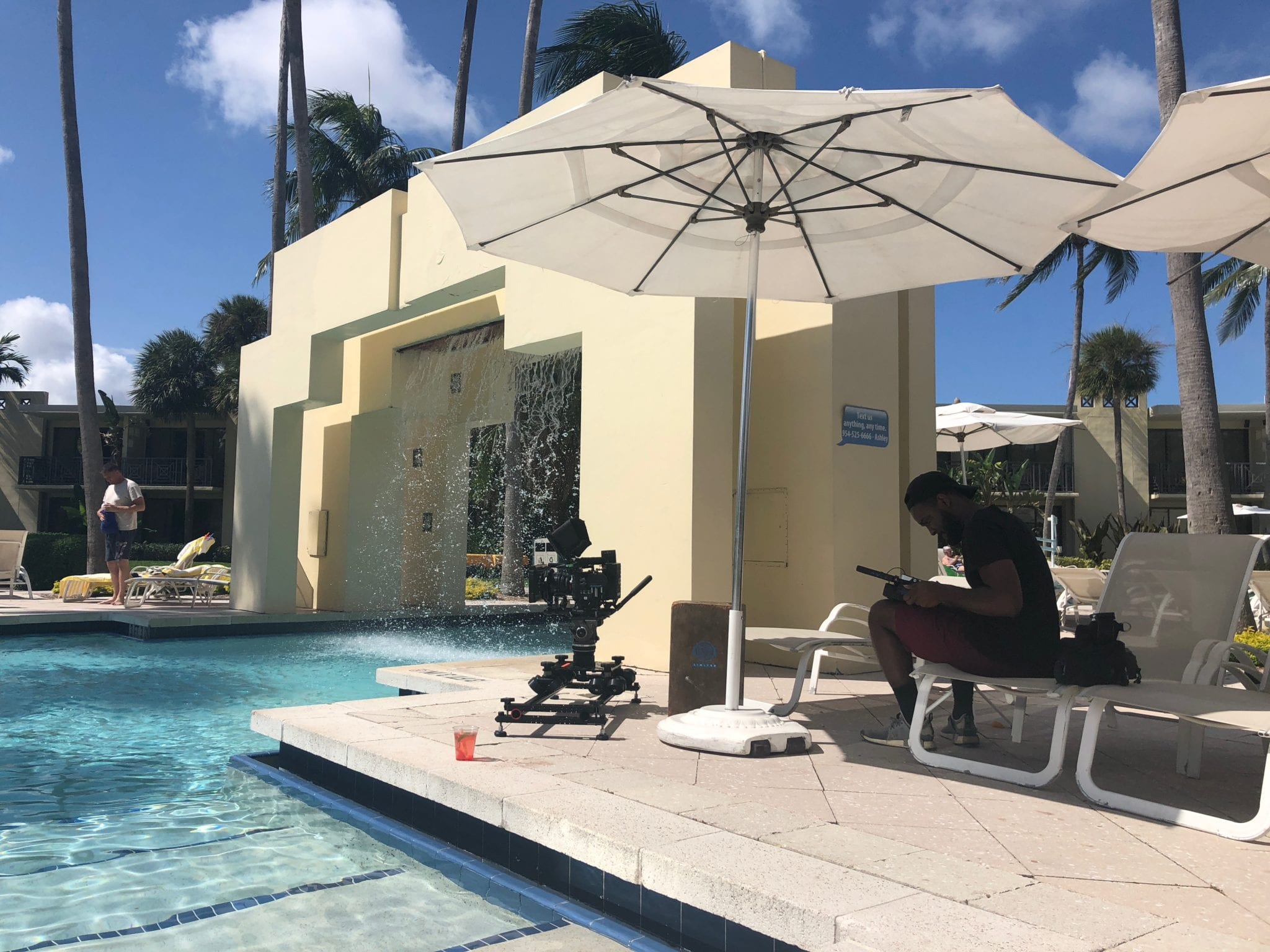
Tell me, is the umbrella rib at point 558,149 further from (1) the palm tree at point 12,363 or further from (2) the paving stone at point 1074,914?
(1) the palm tree at point 12,363

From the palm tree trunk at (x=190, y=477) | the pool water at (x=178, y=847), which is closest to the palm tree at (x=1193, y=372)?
the pool water at (x=178, y=847)

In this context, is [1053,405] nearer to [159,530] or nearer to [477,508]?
[477,508]

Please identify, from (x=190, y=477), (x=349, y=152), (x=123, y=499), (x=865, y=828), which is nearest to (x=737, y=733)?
(x=865, y=828)

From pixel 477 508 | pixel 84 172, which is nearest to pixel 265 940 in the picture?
pixel 84 172

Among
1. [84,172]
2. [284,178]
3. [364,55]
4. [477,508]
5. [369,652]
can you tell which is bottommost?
[369,652]

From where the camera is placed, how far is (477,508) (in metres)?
24.8

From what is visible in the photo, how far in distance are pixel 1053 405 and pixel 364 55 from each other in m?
24.3

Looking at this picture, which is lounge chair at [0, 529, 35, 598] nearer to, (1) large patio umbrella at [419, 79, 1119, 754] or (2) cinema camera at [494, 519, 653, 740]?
(2) cinema camera at [494, 519, 653, 740]

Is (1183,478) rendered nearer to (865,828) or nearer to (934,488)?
(934,488)

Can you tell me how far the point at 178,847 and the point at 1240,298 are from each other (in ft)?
108

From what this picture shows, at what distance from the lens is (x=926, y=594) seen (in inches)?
148

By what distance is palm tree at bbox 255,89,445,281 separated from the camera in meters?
26.3

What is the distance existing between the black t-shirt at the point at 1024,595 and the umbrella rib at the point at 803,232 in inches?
67.5

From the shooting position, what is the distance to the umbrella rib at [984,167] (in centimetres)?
375
